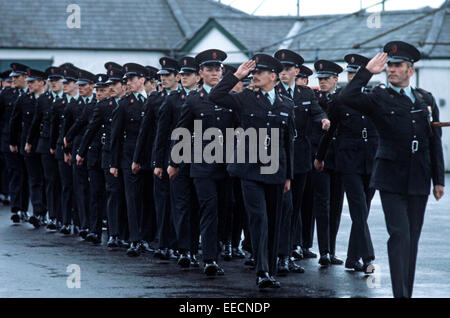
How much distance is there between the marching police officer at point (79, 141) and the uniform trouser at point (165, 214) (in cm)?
205

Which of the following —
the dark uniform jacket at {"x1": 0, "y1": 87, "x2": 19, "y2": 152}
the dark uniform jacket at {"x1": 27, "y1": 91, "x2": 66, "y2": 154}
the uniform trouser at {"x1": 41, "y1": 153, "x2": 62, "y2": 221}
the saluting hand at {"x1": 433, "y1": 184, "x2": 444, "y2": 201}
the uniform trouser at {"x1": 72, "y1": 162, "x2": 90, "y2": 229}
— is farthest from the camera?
the dark uniform jacket at {"x1": 0, "y1": 87, "x2": 19, "y2": 152}

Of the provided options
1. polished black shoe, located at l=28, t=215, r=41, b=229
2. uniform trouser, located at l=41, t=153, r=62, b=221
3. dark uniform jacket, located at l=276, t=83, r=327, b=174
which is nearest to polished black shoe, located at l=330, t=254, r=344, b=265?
dark uniform jacket, located at l=276, t=83, r=327, b=174

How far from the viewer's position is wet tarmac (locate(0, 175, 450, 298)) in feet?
31.4

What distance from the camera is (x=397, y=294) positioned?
856 cm

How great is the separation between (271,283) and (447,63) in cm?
2194

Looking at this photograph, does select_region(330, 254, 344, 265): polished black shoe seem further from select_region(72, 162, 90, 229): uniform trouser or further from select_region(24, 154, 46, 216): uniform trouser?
select_region(24, 154, 46, 216): uniform trouser

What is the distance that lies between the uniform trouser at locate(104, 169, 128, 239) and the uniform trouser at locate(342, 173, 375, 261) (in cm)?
302

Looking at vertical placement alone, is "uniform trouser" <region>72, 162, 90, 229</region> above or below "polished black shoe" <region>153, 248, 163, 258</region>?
above

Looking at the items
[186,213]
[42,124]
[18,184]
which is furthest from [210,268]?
[18,184]

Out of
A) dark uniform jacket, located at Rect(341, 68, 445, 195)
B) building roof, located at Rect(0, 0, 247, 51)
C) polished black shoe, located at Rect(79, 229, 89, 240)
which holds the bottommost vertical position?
polished black shoe, located at Rect(79, 229, 89, 240)

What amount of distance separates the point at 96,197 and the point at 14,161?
4069 millimetres

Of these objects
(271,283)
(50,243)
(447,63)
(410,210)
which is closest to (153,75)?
(50,243)

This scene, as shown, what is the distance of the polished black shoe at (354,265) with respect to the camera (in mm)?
11133
